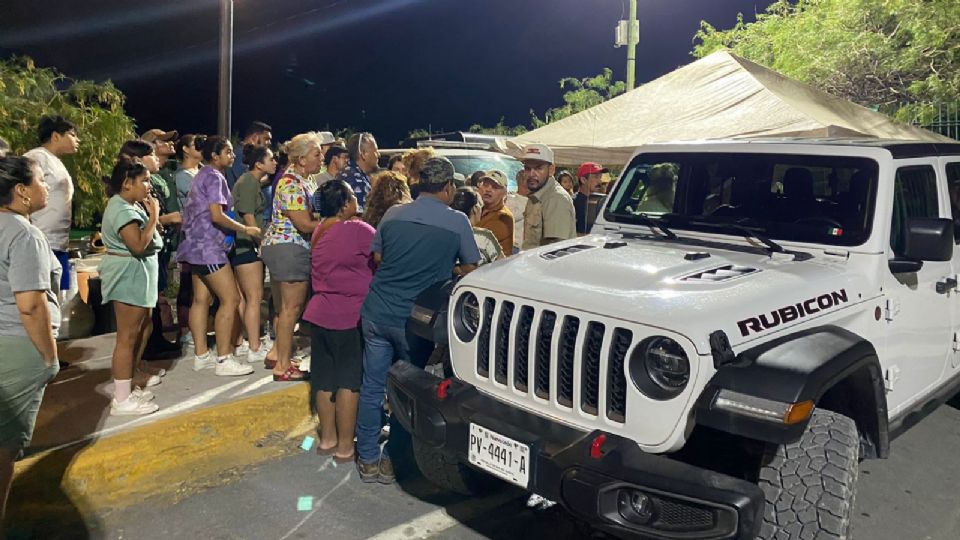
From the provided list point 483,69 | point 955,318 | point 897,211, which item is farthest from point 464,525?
point 483,69

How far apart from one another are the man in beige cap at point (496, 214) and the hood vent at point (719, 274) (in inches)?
96.4

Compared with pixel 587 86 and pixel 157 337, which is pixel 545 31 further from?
pixel 157 337

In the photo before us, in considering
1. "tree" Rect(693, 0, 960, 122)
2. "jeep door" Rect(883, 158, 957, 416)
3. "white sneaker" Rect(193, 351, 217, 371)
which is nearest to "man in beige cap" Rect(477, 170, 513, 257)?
"white sneaker" Rect(193, 351, 217, 371)

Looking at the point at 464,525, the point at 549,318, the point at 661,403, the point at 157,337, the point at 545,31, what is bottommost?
the point at 464,525

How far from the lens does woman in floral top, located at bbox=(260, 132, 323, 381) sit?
5.13m

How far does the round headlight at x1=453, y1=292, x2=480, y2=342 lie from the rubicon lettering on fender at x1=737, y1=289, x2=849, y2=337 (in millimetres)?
1186

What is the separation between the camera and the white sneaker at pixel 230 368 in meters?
5.39

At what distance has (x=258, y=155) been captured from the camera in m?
5.72

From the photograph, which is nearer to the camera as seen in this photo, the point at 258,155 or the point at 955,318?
the point at 955,318

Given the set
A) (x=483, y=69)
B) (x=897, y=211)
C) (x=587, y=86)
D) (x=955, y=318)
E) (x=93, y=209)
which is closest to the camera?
(x=897, y=211)

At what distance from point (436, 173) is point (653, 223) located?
126 cm

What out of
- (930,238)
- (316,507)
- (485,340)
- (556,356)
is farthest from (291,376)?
(930,238)

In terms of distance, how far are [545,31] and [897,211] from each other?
34674mm

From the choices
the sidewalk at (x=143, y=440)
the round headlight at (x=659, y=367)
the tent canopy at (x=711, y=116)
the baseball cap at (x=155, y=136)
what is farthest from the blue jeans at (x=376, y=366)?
the tent canopy at (x=711, y=116)
